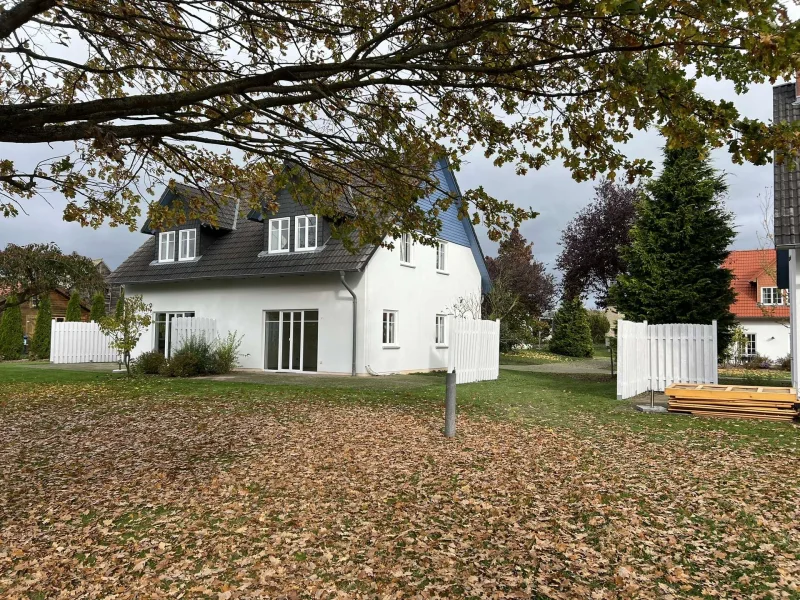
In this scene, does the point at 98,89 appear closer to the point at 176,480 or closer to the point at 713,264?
the point at 176,480

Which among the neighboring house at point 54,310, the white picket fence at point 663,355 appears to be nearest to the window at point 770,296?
the white picket fence at point 663,355

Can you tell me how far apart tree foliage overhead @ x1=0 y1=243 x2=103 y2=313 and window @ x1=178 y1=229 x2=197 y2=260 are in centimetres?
1229

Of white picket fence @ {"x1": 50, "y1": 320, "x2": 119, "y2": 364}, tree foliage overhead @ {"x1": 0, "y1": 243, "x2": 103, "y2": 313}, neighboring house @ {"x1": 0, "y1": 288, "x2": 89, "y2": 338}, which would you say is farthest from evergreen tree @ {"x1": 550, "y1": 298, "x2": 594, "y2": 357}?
neighboring house @ {"x1": 0, "y1": 288, "x2": 89, "y2": 338}

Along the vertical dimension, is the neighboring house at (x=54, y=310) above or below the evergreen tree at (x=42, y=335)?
above

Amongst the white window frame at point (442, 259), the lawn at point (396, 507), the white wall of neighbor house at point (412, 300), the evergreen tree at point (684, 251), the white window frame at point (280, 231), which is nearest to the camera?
the lawn at point (396, 507)

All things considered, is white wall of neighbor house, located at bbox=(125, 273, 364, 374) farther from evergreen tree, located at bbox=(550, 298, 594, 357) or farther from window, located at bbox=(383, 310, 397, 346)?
evergreen tree, located at bbox=(550, 298, 594, 357)

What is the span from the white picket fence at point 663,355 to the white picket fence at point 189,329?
46.8ft

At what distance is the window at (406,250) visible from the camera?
67.9ft

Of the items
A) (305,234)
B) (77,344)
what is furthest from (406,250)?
(77,344)

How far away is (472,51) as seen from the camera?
6.11 metres

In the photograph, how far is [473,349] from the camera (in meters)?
16.9

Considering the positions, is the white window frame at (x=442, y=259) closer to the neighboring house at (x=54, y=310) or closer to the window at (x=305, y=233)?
the window at (x=305, y=233)

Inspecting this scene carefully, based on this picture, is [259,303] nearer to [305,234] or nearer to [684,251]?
[305,234]

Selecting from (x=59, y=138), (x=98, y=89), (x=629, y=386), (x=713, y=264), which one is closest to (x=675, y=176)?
(x=713, y=264)
